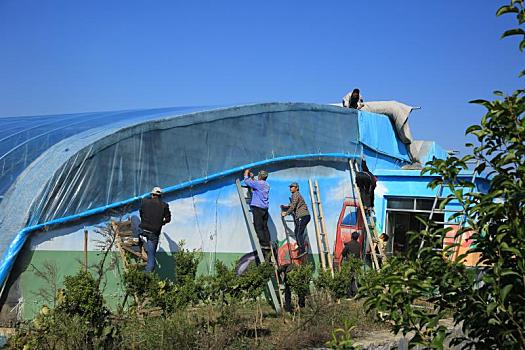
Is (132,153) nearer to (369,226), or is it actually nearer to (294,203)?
(294,203)

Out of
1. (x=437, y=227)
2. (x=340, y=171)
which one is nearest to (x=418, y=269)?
(x=437, y=227)

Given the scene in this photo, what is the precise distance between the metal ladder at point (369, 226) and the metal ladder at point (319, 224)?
46.0 inches

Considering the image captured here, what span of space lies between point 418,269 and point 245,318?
5.91 m

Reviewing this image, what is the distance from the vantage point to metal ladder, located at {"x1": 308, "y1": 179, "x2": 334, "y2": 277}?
13.7 metres

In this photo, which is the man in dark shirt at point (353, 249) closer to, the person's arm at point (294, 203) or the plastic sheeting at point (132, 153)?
the person's arm at point (294, 203)

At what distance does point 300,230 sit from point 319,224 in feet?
3.42

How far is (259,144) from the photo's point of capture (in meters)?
12.7

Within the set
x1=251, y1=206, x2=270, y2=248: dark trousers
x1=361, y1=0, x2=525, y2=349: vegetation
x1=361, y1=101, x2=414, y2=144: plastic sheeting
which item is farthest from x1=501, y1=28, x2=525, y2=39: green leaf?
x1=361, y1=101, x2=414, y2=144: plastic sheeting

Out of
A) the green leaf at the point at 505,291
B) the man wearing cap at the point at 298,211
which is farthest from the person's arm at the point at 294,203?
the green leaf at the point at 505,291

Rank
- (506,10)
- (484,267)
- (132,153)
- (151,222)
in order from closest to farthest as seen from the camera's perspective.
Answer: (506,10) → (484,267) → (151,222) → (132,153)

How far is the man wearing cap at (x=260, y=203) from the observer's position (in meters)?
11.9

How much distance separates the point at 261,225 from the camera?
1203 centimetres

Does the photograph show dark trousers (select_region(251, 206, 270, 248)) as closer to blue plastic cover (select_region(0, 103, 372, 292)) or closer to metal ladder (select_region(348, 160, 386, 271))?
blue plastic cover (select_region(0, 103, 372, 292))

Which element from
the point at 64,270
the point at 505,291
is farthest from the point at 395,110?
the point at 505,291
